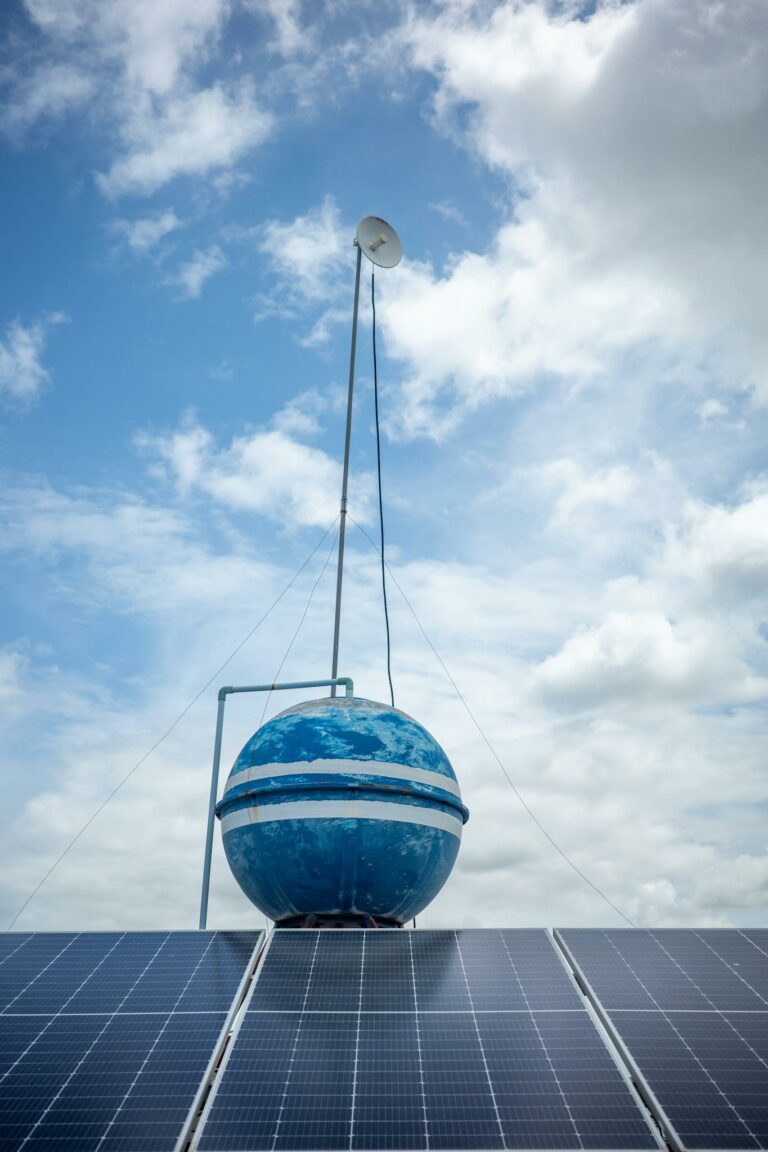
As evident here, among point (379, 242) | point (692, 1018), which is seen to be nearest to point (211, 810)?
point (692, 1018)

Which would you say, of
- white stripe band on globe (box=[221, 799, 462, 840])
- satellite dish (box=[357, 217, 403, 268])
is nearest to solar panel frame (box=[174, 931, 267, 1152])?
white stripe band on globe (box=[221, 799, 462, 840])

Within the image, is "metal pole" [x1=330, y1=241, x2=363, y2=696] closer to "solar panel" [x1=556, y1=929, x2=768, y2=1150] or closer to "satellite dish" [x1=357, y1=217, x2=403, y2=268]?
"satellite dish" [x1=357, y1=217, x2=403, y2=268]

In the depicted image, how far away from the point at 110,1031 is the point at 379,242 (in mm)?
17274

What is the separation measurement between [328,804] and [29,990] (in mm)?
4575

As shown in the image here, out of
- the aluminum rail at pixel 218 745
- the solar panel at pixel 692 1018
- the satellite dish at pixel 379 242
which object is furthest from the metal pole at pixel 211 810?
the satellite dish at pixel 379 242

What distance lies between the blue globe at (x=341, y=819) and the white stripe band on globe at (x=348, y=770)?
0.02 meters

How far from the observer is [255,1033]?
33.7 feet

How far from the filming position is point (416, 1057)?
32.0 ft

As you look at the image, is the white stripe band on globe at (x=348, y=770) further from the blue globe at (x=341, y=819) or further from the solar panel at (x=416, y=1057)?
the solar panel at (x=416, y=1057)

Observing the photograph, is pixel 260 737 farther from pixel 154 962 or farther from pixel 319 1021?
pixel 319 1021

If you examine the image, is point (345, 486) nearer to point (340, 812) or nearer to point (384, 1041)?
point (340, 812)

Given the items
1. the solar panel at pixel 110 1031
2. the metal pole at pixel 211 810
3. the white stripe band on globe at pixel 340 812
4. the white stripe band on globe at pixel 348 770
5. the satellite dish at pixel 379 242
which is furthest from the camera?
the satellite dish at pixel 379 242

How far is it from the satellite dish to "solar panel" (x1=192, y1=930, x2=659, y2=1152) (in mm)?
15309

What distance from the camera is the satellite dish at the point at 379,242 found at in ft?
69.4
